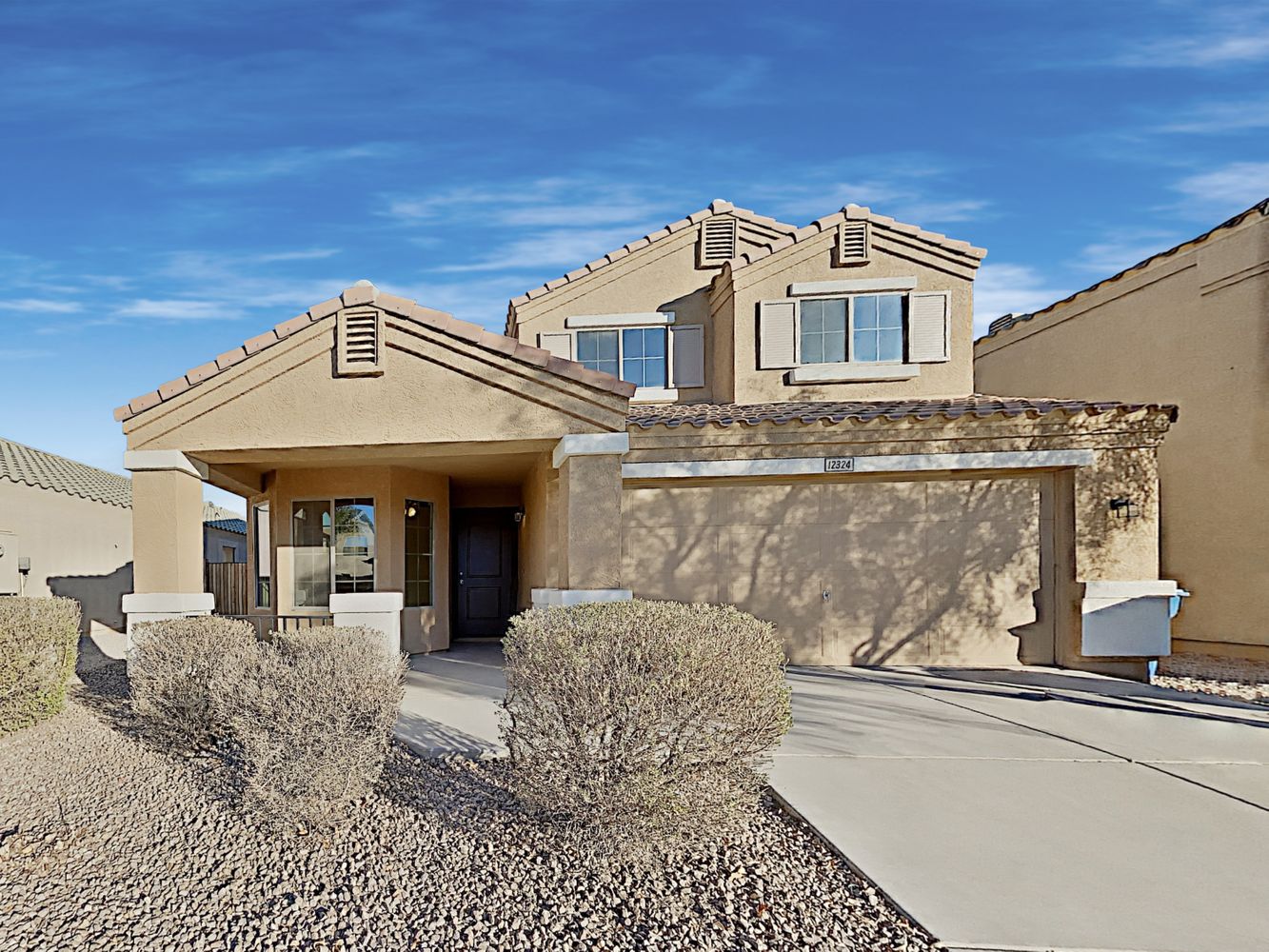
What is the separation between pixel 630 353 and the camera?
1362cm

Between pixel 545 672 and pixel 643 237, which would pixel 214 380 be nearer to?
pixel 545 672

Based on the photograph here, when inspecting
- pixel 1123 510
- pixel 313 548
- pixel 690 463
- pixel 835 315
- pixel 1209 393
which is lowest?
pixel 313 548

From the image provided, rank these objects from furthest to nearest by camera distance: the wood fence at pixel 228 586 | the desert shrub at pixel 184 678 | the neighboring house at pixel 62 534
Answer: the neighboring house at pixel 62 534 → the wood fence at pixel 228 586 → the desert shrub at pixel 184 678

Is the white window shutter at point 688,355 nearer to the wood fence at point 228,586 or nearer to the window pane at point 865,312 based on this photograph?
the window pane at point 865,312

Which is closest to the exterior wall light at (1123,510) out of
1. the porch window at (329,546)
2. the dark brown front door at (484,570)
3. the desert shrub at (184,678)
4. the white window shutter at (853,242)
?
the white window shutter at (853,242)

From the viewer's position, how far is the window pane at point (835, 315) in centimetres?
1255

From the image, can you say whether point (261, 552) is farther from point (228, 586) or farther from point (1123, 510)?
point (1123, 510)

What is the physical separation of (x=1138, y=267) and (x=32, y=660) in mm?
17536

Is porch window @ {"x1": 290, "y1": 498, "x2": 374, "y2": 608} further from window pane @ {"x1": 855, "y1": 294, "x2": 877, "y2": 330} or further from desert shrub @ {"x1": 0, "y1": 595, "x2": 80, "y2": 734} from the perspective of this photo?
window pane @ {"x1": 855, "y1": 294, "x2": 877, "y2": 330}

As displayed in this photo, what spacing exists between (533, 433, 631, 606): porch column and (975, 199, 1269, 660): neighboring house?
10668 mm

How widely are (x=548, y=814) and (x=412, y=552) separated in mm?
7772

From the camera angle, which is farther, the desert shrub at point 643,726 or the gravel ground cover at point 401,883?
the desert shrub at point 643,726

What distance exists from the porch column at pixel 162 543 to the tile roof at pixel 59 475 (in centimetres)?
1099

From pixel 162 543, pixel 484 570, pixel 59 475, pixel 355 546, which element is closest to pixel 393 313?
pixel 162 543
